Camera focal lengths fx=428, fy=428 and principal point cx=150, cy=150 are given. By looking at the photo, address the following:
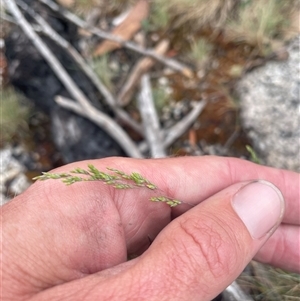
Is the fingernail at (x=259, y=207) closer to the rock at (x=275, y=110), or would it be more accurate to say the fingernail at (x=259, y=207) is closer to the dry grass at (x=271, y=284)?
the dry grass at (x=271, y=284)

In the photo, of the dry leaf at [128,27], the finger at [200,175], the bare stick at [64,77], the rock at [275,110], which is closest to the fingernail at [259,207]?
the finger at [200,175]

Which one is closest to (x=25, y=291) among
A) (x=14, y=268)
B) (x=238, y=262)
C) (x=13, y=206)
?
(x=14, y=268)

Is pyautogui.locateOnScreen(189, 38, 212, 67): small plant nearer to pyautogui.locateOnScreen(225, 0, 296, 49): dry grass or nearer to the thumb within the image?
pyautogui.locateOnScreen(225, 0, 296, 49): dry grass

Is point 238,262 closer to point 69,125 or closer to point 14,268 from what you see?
point 14,268

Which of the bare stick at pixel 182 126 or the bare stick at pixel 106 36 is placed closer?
the bare stick at pixel 182 126

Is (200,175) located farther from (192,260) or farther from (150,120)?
(150,120)

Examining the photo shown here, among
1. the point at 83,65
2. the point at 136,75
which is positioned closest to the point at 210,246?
the point at 136,75

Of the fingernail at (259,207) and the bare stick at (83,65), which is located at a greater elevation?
the bare stick at (83,65)
